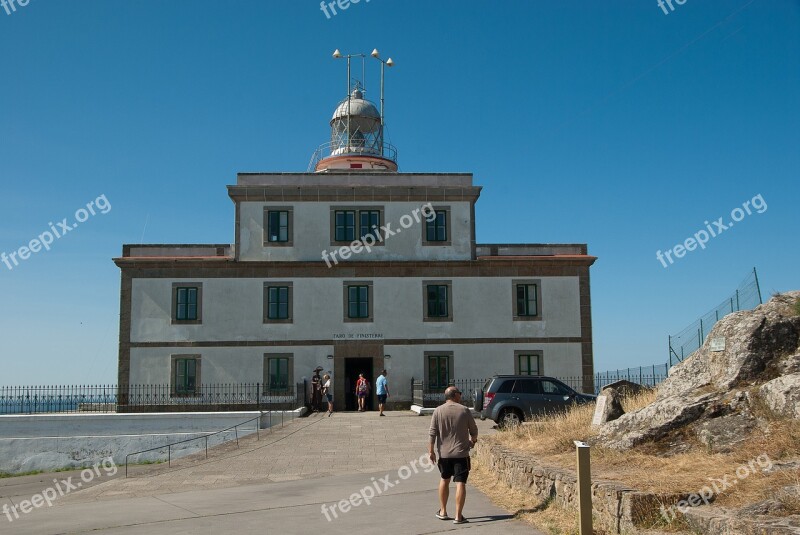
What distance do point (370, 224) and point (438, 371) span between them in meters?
6.98

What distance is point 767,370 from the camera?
1066cm

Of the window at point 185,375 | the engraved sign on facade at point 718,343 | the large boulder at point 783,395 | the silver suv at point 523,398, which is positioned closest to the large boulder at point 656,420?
the large boulder at point 783,395

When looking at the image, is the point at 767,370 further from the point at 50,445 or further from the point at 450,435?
the point at 50,445

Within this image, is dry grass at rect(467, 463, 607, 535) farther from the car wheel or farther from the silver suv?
the silver suv

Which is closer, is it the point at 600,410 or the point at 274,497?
the point at 274,497

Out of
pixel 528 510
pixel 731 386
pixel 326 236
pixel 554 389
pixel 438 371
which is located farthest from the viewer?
pixel 326 236

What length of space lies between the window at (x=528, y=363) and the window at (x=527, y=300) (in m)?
1.54

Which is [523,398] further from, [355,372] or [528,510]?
[355,372]

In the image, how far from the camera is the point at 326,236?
109ft

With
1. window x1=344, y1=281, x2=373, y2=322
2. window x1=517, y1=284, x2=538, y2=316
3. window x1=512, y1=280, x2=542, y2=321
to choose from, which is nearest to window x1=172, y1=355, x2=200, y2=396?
window x1=344, y1=281, x2=373, y2=322

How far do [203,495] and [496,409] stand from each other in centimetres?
1102

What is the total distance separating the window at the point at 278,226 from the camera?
108 feet

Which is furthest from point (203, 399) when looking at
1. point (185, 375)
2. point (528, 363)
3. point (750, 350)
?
point (750, 350)

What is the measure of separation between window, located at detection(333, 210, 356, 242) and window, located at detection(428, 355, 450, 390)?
20.5ft
